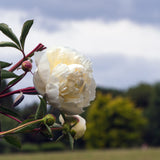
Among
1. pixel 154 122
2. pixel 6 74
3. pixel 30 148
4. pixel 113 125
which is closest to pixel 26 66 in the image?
pixel 6 74

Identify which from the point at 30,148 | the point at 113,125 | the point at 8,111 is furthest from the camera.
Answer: the point at 113,125

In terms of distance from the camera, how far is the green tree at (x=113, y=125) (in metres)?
19.0

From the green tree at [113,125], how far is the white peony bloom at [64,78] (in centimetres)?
1853

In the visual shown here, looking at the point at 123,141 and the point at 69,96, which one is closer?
the point at 69,96

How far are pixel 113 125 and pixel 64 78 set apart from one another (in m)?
19.1

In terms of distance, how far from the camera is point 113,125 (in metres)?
19.4

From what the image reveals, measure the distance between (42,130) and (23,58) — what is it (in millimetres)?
138

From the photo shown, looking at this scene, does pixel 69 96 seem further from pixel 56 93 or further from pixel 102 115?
pixel 102 115

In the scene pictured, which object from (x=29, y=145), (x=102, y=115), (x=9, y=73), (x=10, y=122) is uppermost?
(x=9, y=73)

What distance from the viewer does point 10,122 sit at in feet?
2.31

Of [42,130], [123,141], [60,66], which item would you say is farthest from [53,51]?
[123,141]

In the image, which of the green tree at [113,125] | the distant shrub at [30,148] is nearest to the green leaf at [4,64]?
the distant shrub at [30,148]

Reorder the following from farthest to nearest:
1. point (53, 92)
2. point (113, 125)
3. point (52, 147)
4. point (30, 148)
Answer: point (113, 125) → point (52, 147) → point (30, 148) → point (53, 92)

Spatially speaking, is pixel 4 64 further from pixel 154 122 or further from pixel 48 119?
pixel 154 122
